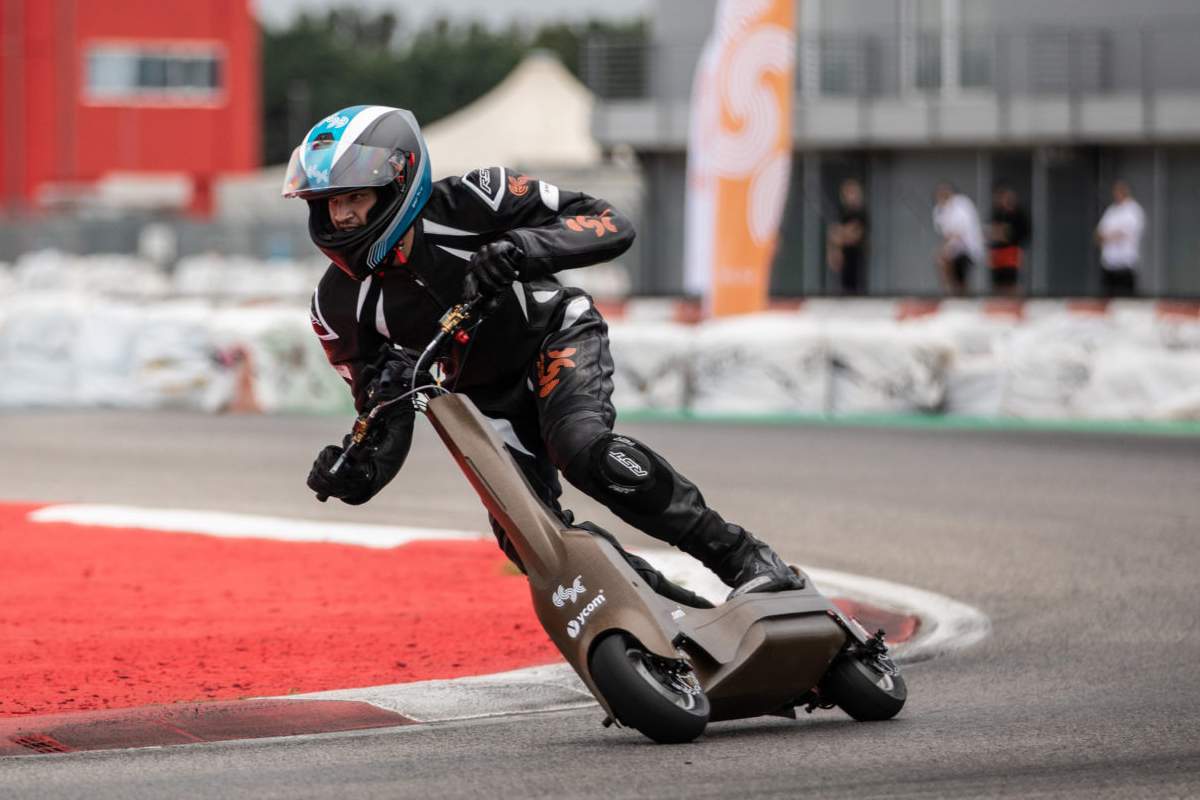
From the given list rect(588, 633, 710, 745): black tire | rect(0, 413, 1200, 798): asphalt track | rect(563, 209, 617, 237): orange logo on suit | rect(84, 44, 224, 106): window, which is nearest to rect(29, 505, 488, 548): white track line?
rect(0, 413, 1200, 798): asphalt track

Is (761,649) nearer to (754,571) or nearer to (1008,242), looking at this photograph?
(754,571)

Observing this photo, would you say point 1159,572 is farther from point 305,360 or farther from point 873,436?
point 305,360

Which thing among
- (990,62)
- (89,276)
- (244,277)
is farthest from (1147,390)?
(89,276)

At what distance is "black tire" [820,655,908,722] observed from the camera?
5.67m

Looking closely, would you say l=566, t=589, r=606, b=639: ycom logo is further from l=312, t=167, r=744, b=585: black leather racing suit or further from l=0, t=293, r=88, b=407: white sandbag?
l=0, t=293, r=88, b=407: white sandbag

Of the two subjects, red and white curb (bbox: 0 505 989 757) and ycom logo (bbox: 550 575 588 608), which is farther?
red and white curb (bbox: 0 505 989 757)

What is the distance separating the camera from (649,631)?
17.4ft

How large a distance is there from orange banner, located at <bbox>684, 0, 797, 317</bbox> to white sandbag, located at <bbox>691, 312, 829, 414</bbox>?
6.86ft

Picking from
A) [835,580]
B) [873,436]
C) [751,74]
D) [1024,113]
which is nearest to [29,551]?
[835,580]

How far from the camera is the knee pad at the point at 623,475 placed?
551cm

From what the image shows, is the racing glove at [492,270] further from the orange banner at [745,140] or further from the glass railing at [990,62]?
the glass railing at [990,62]

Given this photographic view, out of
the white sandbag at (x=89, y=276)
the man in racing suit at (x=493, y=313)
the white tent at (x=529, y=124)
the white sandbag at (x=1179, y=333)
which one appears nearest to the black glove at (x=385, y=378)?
the man in racing suit at (x=493, y=313)

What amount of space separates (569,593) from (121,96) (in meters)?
57.8

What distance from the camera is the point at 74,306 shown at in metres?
18.8
